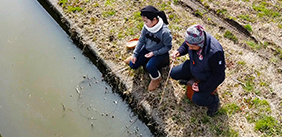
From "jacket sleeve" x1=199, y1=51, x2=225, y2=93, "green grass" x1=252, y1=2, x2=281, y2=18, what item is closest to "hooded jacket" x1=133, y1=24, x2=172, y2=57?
"jacket sleeve" x1=199, y1=51, x2=225, y2=93

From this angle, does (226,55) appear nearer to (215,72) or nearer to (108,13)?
(215,72)

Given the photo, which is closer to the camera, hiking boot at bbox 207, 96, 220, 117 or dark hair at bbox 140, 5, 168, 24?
dark hair at bbox 140, 5, 168, 24

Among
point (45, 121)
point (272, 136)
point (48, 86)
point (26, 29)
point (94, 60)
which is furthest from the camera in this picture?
point (26, 29)

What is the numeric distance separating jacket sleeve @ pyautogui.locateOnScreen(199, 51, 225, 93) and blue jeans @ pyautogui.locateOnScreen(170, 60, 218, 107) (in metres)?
0.12

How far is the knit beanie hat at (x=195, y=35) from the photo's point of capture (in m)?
2.79

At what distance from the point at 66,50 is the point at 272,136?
3.78m

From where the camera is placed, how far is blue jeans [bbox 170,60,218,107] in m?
3.39

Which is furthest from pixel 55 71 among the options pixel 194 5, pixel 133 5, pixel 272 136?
pixel 272 136

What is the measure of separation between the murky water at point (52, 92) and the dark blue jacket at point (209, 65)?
1.17 metres

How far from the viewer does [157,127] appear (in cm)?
354

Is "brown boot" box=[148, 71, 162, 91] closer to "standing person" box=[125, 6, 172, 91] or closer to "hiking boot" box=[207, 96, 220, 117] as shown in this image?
"standing person" box=[125, 6, 172, 91]

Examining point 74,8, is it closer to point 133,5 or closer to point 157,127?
point 133,5

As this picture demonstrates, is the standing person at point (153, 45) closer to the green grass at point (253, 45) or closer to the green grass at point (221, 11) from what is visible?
the green grass at point (253, 45)

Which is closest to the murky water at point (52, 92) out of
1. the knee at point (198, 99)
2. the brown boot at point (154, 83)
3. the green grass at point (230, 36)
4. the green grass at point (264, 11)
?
the brown boot at point (154, 83)
